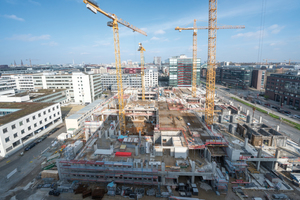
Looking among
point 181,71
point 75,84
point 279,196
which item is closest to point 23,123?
point 75,84

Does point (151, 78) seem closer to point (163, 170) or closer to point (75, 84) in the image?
point (75, 84)

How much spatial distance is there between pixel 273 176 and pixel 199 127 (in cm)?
1394

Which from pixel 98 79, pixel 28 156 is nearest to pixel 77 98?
pixel 98 79

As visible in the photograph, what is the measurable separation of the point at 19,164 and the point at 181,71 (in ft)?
273

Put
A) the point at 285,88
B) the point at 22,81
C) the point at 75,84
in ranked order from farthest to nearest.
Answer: the point at 22,81 → the point at 75,84 → the point at 285,88

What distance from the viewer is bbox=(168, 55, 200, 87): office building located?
9269cm

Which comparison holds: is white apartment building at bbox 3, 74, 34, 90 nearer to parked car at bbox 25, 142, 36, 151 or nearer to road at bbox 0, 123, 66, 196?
parked car at bbox 25, 142, 36, 151

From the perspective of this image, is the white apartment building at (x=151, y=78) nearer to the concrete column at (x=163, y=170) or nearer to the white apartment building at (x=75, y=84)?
the white apartment building at (x=75, y=84)

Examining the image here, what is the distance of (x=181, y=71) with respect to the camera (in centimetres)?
9406

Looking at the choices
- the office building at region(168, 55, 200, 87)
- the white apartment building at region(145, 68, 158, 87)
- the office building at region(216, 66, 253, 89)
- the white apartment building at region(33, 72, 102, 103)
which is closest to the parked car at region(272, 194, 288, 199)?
the white apartment building at region(33, 72, 102, 103)

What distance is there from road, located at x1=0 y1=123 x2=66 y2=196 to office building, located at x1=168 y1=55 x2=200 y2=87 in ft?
245

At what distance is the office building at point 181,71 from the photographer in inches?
3649

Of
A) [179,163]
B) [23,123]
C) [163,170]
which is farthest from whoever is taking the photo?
[23,123]

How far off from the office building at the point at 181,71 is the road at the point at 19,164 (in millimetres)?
74713
